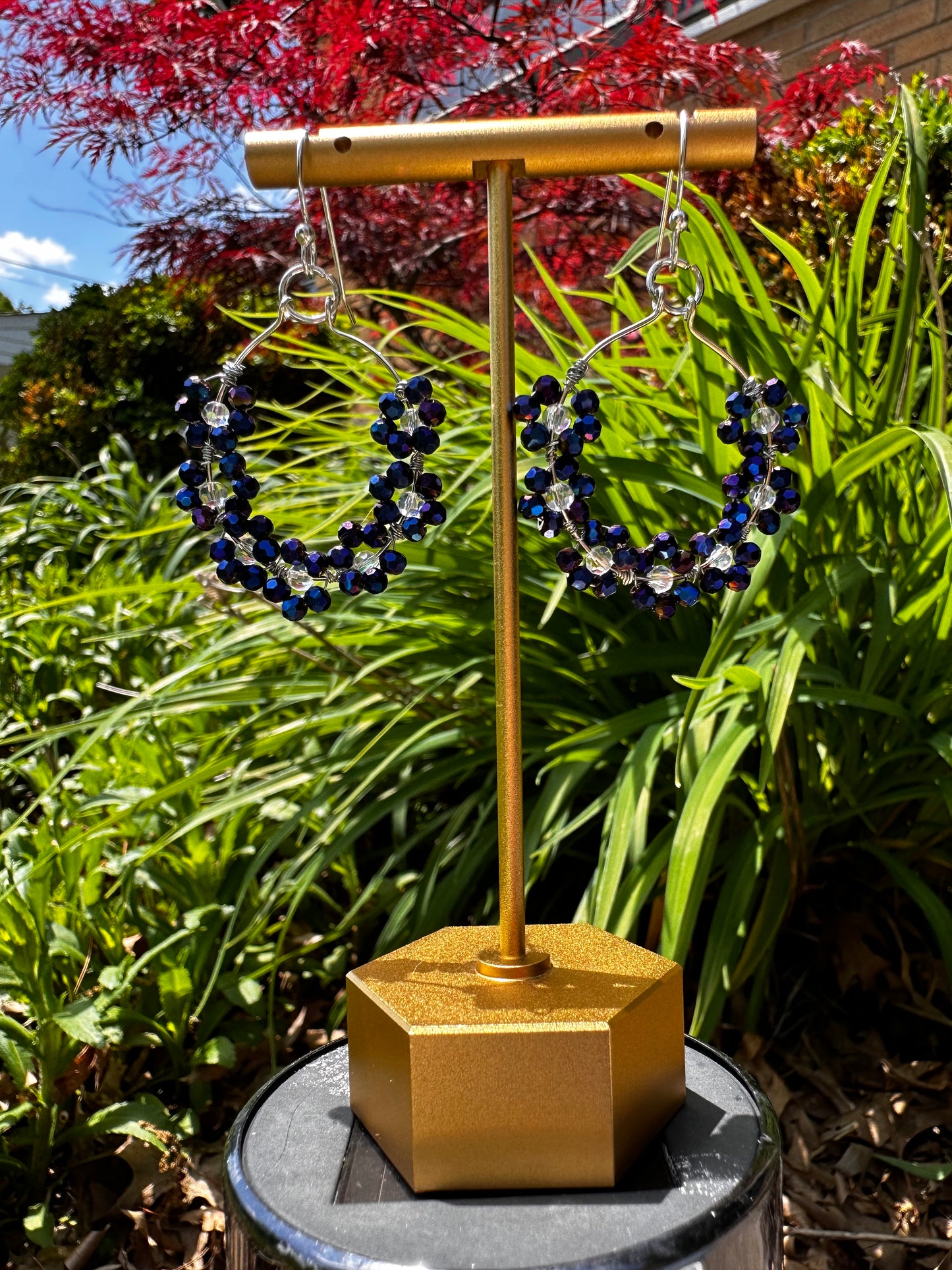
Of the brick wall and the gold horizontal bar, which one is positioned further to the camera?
the brick wall

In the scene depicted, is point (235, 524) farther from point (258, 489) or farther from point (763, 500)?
point (763, 500)

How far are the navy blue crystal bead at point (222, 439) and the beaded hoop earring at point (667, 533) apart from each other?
152mm

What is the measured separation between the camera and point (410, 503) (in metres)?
0.59

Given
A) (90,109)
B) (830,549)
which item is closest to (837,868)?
(830,549)

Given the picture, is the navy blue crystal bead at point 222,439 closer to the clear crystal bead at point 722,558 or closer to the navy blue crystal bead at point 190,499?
the navy blue crystal bead at point 190,499

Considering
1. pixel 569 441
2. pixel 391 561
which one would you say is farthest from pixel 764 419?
pixel 391 561

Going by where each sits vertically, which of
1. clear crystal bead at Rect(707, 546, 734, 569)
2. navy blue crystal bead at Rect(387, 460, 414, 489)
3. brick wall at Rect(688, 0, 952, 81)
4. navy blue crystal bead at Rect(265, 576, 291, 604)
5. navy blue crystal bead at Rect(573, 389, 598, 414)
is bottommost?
navy blue crystal bead at Rect(265, 576, 291, 604)

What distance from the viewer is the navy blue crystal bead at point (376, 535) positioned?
0.58m

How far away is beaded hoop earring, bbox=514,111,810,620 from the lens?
556 millimetres

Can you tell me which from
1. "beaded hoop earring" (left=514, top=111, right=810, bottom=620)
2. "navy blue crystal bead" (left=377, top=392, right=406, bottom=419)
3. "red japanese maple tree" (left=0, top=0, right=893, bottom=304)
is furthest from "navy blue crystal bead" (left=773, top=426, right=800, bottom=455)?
"red japanese maple tree" (left=0, top=0, right=893, bottom=304)

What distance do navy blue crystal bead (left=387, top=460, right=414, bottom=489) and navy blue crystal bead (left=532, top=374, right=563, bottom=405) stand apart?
83 mm

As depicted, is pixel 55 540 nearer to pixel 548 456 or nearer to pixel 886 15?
pixel 548 456

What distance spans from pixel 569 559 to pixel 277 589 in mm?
160

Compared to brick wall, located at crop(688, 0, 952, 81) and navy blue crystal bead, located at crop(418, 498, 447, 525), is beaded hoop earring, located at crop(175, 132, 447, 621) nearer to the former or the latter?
navy blue crystal bead, located at crop(418, 498, 447, 525)
